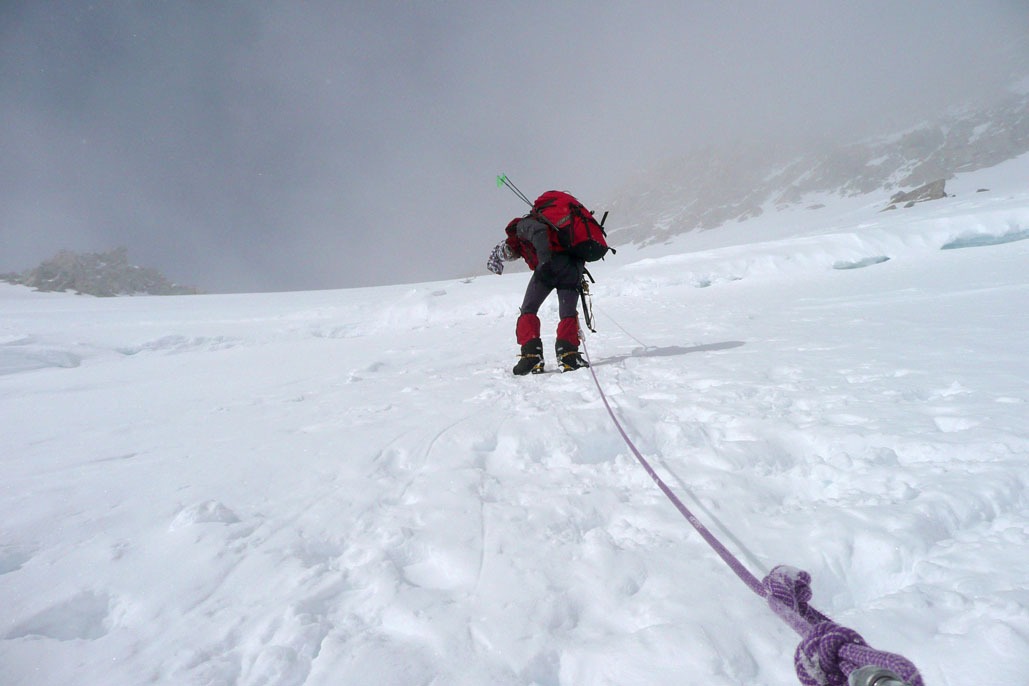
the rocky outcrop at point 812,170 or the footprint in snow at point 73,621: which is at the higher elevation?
the rocky outcrop at point 812,170

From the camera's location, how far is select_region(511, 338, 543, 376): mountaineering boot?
14.6 ft

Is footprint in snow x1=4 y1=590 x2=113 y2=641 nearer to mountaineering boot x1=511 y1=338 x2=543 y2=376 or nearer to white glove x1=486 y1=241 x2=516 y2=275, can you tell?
mountaineering boot x1=511 y1=338 x2=543 y2=376

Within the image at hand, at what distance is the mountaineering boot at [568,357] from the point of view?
4469 mm

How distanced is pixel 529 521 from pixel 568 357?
2.85 m

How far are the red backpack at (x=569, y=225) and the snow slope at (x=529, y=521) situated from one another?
138 cm

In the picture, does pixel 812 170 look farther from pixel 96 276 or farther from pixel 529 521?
pixel 96 276

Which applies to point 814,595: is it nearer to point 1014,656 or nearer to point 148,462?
point 1014,656

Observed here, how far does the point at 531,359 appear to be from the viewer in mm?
4504

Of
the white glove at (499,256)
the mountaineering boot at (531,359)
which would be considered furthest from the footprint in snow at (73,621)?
the white glove at (499,256)

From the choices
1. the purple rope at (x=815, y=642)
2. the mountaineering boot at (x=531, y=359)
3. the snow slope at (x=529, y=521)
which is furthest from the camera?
the mountaineering boot at (x=531, y=359)

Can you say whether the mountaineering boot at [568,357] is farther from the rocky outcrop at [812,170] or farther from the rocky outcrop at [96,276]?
the rocky outcrop at [812,170]

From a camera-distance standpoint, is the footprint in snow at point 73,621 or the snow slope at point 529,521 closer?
the snow slope at point 529,521

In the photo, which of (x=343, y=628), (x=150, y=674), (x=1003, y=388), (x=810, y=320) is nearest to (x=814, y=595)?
(x=343, y=628)

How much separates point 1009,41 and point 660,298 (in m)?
176
